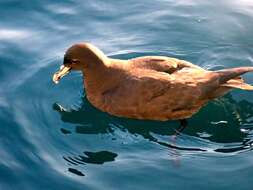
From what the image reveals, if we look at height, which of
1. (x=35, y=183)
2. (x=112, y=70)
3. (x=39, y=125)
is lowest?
(x=35, y=183)

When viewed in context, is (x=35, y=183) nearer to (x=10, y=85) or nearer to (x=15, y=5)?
(x=10, y=85)

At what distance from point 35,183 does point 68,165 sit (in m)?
0.39

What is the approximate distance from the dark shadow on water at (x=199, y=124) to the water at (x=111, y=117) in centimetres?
1

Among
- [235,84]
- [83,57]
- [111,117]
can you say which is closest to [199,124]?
[235,84]

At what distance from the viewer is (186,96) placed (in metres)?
6.52

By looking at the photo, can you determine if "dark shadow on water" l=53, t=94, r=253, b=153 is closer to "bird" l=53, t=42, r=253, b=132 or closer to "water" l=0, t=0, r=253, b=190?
"water" l=0, t=0, r=253, b=190

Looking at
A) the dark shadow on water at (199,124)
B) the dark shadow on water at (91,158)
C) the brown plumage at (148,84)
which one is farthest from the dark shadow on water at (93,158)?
the brown plumage at (148,84)

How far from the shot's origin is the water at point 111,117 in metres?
6.09

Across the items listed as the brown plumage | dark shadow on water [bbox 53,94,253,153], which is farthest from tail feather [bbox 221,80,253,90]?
dark shadow on water [bbox 53,94,253,153]

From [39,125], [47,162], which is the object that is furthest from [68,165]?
[39,125]

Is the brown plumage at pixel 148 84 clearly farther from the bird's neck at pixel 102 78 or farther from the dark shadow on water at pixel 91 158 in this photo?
the dark shadow on water at pixel 91 158

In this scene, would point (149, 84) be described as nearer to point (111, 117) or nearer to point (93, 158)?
point (111, 117)

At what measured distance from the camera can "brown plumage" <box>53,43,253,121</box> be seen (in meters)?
6.50

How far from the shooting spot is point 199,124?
684cm
